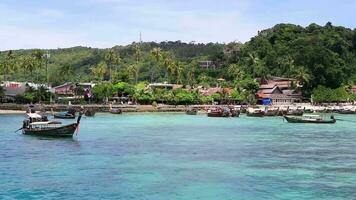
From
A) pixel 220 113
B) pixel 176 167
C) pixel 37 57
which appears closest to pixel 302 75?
pixel 220 113

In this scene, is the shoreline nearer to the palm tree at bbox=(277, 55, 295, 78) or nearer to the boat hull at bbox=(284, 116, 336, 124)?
the palm tree at bbox=(277, 55, 295, 78)

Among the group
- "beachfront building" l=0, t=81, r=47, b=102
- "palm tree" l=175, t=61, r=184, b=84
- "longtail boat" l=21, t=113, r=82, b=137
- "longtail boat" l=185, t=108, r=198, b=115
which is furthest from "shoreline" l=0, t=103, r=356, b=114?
"longtail boat" l=21, t=113, r=82, b=137

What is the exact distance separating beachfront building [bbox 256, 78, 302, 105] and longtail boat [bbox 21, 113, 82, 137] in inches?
2681

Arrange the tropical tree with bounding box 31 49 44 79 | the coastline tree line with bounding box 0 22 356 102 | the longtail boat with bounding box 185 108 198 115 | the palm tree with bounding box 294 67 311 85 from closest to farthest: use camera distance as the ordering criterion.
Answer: the longtail boat with bounding box 185 108 198 115 < the tropical tree with bounding box 31 49 44 79 < the palm tree with bounding box 294 67 311 85 < the coastline tree line with bounding box 0 22 356 102

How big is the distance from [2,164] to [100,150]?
305 inches

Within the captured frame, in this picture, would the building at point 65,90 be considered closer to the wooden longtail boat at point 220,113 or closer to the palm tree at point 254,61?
the wooden longtail boat at point 220,113

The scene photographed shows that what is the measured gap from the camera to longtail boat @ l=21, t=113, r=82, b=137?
42.8 m

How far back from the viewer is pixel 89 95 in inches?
4112

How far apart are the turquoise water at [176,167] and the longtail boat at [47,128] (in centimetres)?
80

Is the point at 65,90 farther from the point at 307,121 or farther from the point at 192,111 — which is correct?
the point at 307,121

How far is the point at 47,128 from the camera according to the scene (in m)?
43.4

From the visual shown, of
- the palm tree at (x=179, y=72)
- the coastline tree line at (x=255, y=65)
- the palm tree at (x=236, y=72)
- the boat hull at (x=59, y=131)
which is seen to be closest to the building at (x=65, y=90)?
the coastline tree line at (x=255, y=65)

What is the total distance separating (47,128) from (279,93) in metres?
73.6

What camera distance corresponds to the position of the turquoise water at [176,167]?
22.4 meters
